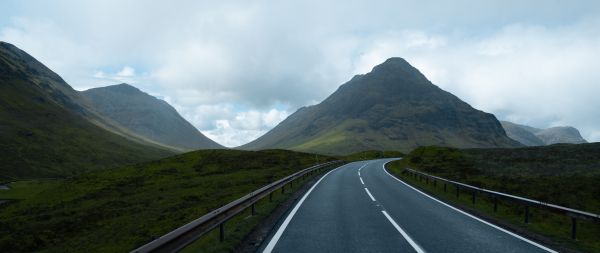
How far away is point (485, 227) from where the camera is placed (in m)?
11.8

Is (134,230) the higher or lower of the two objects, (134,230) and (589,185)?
the lower

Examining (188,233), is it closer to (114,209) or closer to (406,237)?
(406,237)

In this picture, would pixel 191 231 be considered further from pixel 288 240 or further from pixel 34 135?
pixel 34 135

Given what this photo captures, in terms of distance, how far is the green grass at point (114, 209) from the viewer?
786 inches

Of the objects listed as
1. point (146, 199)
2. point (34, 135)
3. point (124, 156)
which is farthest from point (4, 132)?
point (146, 199)

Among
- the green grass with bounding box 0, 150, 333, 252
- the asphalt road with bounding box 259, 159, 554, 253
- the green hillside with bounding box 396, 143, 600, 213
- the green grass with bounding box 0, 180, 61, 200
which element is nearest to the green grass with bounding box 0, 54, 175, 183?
the green grass with bounding box 0, 180, 61, 200

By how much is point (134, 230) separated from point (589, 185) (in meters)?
26.8

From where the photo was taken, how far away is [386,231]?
35.2 feet

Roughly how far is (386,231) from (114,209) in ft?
82.7

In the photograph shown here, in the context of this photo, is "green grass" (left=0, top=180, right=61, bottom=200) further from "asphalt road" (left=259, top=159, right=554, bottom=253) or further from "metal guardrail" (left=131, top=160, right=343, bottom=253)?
"metal guardrail" (left=131, top=160, right=343, bottom=253)

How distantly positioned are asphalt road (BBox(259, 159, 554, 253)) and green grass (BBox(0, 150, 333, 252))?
326 inches

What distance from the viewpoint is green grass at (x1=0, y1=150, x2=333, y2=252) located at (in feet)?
65.5

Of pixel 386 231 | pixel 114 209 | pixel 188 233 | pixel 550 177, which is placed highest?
pixel 550 177

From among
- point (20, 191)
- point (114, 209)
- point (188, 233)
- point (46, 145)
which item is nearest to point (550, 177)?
point (188, 233)
